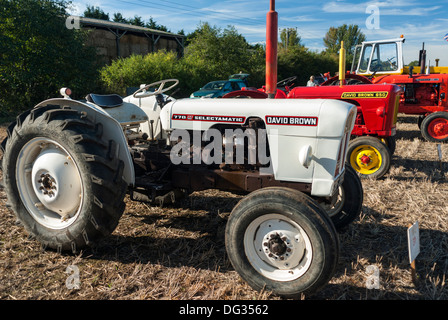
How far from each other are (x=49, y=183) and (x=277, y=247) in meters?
1.90

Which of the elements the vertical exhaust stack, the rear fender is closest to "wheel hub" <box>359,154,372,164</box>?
the vertical exhaust stack

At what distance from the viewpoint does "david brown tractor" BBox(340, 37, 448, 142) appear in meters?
8.30

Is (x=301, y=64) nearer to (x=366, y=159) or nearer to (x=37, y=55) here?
(x=37, y=55)

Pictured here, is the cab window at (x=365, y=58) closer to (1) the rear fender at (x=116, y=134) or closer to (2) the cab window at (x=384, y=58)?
(2) the cab window at (x=384, y=58)

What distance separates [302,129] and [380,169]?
335cm

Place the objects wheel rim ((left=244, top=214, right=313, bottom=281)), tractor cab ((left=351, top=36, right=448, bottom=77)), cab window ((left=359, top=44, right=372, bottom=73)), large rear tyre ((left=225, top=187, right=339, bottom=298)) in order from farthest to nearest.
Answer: cab window ((left=359, top=44, right=372, bottom=73)), tractor cab ((left=351, top=36, right=448, bottom=77)), wheel rim ((left=244, top=214, right=313, bottom=281)), large rear tyre ((left=225, top=187, right=339, bottom=298))

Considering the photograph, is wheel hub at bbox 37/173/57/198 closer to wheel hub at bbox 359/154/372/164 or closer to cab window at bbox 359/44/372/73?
wheel hub at bbox 359/154/372/164

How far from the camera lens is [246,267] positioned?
239 cm

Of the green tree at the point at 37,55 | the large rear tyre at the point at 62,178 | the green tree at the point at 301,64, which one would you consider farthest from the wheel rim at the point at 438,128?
the green tree at the point at 301,64

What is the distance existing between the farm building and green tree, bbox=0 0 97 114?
21.7ft

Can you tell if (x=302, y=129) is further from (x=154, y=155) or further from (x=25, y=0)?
(x=25, y=0)

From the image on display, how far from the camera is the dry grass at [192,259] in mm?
2428

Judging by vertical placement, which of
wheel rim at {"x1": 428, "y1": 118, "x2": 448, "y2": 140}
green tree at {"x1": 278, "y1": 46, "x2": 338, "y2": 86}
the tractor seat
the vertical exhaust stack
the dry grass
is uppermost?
green tree at {"x1": 278, "y1": 46, "x2": 338, "y2": 86}
